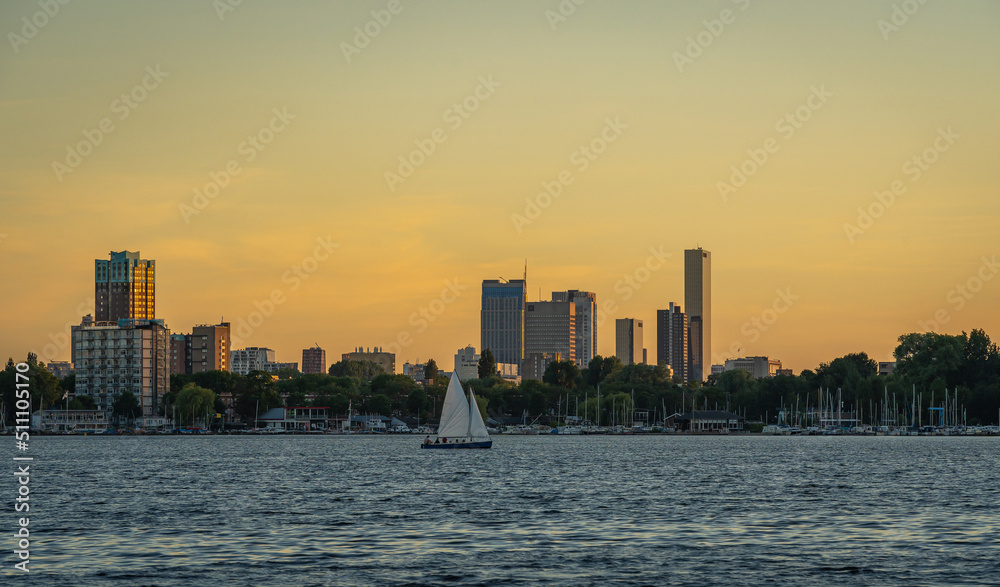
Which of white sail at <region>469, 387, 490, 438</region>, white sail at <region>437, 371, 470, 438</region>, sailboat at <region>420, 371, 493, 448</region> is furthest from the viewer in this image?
white sail at <region>469, 387, 490, 438</region>

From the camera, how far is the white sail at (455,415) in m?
153

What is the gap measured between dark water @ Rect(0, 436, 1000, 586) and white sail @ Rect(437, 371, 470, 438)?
43.9 meters

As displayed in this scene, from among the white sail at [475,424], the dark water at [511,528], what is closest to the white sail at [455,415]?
the white sail at [475,424]

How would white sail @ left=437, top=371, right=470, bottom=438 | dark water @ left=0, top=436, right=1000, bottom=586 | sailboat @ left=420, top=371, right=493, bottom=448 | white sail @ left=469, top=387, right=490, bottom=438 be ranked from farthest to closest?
1. white sail @ left=469, top=387, right=490, bottom=438
2. sailboat @ left=420, top=371, right=493, bottom=448
3. white sail @ left=437, top=371, right=470, bottom=438
4. dark water @ left=0, top=436, right=1000, bottom=586

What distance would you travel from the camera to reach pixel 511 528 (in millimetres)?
60281

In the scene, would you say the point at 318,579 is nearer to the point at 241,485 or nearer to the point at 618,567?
the point at 618,567

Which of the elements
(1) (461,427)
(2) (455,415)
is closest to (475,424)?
(1) (461,427)

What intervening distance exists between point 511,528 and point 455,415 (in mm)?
97768

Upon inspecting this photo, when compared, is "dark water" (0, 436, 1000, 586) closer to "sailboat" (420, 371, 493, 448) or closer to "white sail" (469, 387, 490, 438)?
"sailboat" (420, 371, 493, 448)

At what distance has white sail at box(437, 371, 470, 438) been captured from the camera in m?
153

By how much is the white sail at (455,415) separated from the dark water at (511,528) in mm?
43916

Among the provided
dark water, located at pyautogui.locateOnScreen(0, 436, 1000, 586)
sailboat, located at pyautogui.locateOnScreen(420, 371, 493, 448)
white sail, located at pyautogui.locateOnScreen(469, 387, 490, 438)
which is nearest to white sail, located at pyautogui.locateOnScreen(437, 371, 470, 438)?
sailboat, located at pyautogui.locateOnScreen(420, 371, 493, 448)

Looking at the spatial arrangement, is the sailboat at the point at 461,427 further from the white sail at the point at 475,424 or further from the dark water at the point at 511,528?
the dark water at the point at 511,528

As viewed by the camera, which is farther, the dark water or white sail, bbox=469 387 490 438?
white sail, bbox=469 387 490 438
